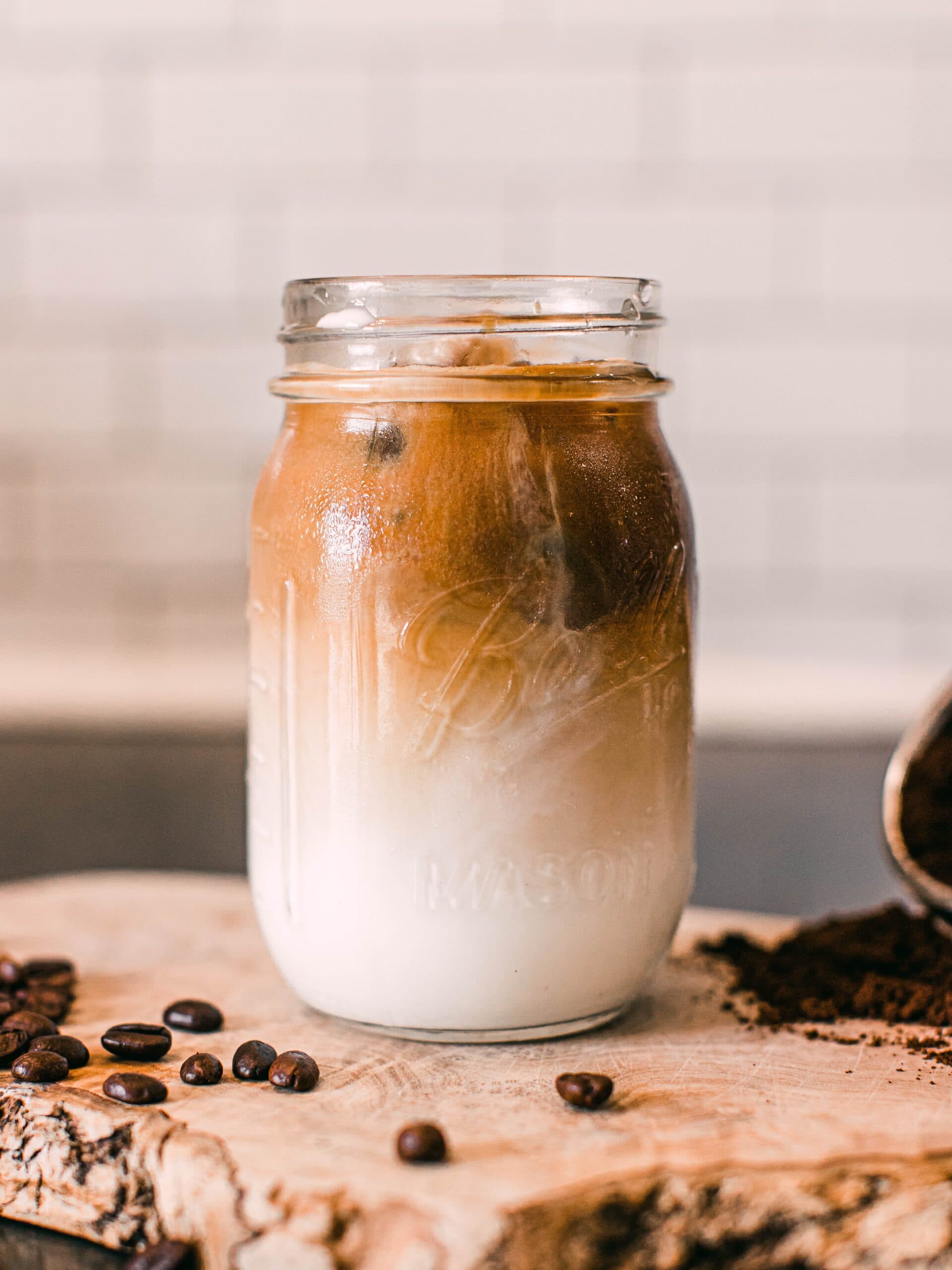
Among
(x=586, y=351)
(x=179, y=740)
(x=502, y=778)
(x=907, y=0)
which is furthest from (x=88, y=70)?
(x=502, y=778)

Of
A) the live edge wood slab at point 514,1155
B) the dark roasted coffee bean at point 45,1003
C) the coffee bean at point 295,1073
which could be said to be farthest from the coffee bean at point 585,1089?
the dark roasted coffee bean at point 45,1003

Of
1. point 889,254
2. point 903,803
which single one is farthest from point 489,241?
point 903,803

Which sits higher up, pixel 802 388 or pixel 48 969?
pixel 802 388

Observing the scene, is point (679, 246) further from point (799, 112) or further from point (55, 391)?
point (55, 391)

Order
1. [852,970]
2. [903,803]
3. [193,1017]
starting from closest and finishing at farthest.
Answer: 1. [193,1017]
2. [852,970]
3. [903,803]

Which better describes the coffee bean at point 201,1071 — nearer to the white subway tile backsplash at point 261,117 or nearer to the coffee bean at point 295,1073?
the coffee bean at point 295,1073
